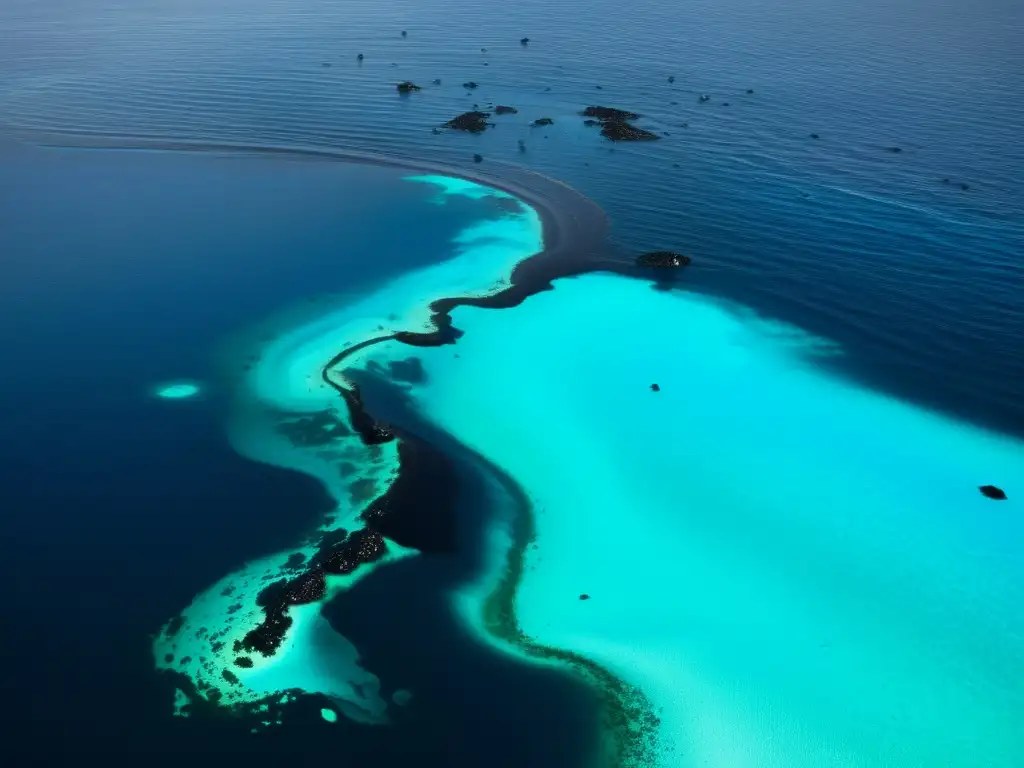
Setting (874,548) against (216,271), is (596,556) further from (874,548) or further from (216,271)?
(216,271)

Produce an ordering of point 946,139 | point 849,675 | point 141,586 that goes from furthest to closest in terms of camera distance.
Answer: point 946,139
point 141,586
point 849,675

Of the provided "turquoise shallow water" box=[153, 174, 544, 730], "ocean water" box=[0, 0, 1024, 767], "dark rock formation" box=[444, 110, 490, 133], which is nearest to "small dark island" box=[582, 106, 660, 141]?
"ocean water" box=[0, 0, 1024, 767]

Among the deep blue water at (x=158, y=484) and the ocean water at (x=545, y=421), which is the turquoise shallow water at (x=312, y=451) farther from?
the deep blue water at (x=158, y=484)

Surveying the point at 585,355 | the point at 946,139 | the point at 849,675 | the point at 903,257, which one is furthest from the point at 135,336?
the point at 946,139

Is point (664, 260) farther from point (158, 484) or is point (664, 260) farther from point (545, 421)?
point (158, 484)

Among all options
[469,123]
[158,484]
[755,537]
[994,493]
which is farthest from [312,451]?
[469,123]

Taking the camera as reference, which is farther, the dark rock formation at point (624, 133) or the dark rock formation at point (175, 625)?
the dark rock formation at point (624, 133)

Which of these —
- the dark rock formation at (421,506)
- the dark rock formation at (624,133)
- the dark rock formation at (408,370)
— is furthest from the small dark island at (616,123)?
the dark rock formation at (421,506)
